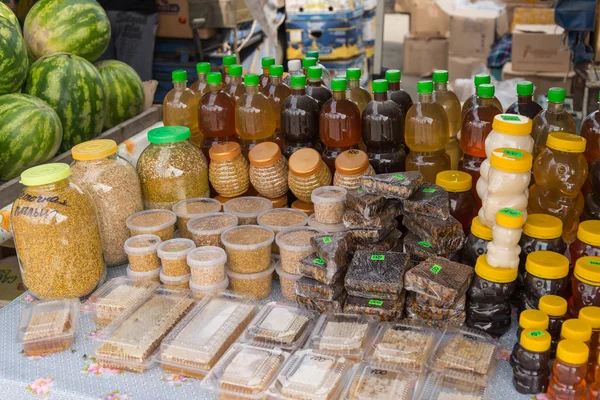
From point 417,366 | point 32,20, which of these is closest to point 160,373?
point 417,366

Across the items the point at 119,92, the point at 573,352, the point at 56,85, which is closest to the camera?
the point at 573,352

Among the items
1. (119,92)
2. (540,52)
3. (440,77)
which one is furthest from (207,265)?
(540,52)

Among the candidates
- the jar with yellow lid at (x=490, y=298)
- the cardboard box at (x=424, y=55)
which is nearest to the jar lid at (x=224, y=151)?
the jar with yellow lid at (x=490, y=298)

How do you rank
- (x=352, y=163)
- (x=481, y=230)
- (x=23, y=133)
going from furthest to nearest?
(x=23, y=133), (x=352, y=163), (x=481, y=230)

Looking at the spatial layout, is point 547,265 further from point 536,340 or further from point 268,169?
point 268,169

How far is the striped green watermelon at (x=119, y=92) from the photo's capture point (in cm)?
251

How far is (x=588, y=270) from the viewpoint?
1.21 m

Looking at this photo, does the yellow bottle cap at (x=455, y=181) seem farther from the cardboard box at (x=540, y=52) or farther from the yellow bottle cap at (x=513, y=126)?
the cardboard box at (x=540, y=52)

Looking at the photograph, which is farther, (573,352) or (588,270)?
(588,270)

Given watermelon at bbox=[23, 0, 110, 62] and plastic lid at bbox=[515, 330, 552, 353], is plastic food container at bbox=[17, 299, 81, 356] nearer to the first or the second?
plastic lid at bbox=[515, 330, 552, 353]

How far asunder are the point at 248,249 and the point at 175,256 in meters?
0.20

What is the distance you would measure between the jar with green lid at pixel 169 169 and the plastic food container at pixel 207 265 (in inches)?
11.6

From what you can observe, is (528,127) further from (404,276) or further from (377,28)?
(377,28)

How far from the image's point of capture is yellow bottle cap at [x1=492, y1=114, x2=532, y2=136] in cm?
136
